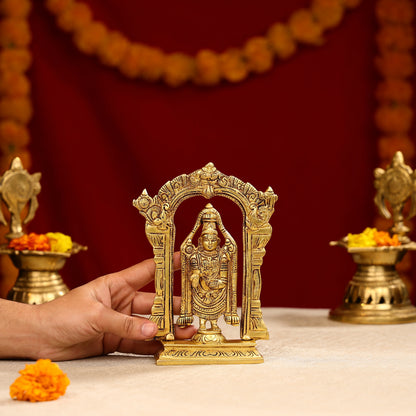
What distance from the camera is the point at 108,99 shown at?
2.81 meters

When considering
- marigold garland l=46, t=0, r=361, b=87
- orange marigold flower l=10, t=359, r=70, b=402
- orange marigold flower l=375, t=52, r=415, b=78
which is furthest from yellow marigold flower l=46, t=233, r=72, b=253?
orange marigold flower l=375, t=52, r=415, b=78

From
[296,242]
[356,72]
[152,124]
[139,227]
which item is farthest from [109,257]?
[356,72]

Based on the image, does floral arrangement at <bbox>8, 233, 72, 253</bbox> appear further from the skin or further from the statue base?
the statue base

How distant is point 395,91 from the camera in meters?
2.76

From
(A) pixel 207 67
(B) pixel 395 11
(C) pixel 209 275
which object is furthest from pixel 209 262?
(B) pixel 395 11

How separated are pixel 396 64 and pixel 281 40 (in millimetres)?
455

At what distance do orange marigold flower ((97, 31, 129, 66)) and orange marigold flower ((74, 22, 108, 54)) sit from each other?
0.02 m

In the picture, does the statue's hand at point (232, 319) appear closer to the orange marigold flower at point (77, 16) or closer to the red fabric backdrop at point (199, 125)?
the red fabric backdrop at point (199, 125)

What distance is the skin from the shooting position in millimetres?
1166

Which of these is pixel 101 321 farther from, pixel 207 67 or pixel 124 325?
pixel 207 67

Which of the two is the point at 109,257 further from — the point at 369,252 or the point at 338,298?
the point at 369,252

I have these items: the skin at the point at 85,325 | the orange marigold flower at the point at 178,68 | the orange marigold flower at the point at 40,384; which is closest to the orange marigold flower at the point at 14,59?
the orange marigold flower at the point at 178,68

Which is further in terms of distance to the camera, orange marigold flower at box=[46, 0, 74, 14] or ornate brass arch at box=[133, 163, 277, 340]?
orange marigold flower at box=[46, 0, 74, 14]

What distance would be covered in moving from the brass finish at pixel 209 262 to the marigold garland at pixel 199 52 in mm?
1631
